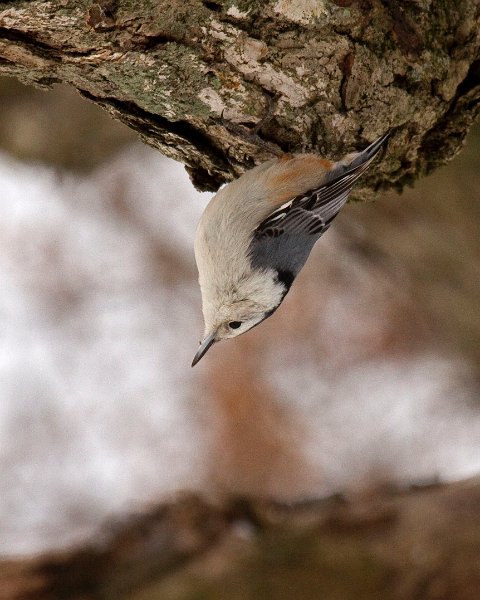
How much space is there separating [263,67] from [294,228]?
40 centimetres

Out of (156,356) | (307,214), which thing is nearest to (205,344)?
(307,214)

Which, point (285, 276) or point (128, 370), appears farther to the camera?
point (128, 370)

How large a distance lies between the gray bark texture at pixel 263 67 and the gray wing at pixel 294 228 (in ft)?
0.39

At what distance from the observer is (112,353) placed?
3.07 m

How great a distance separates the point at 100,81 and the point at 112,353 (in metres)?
1.72

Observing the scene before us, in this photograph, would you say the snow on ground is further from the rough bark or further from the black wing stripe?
the black wing stripe

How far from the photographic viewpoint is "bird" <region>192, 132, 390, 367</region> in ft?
5.58

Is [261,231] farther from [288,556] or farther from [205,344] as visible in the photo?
[288,556]

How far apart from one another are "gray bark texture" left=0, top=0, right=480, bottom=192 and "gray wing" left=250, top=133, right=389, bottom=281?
0.39 ft

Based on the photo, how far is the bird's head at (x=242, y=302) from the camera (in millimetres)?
1734

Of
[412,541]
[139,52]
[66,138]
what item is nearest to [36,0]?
[139,52]

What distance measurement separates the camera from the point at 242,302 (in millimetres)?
1758

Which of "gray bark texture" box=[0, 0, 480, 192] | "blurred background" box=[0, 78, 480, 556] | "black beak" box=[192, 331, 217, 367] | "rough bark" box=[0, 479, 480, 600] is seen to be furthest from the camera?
"blurred background" box=[0, 78, 480, 556]

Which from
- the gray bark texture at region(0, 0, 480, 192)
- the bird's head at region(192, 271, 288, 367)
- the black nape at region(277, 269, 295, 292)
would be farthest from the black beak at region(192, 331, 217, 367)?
the gray bark texture at region(0, 0, 480, 192)
